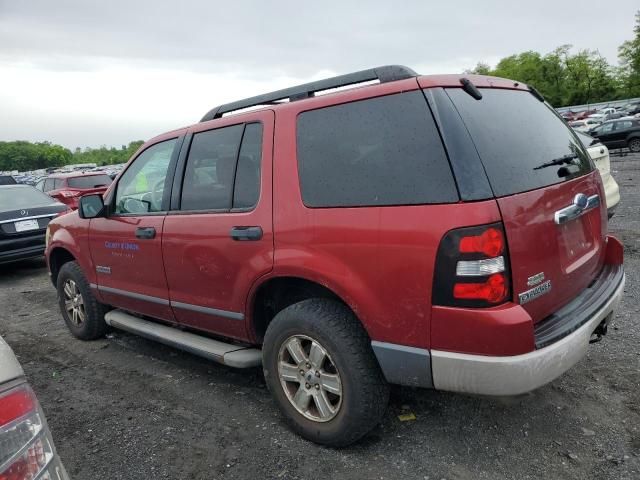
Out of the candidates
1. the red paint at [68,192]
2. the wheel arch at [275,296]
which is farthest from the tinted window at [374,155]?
the red paint at [68,192]

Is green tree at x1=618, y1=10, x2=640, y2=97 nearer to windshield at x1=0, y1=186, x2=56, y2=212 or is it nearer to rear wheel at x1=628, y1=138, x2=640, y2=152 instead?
rear wheel at x1=628, y1=138, x2=640, y2=152

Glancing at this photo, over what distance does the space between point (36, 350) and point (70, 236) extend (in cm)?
111

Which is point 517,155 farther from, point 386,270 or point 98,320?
point 98,320

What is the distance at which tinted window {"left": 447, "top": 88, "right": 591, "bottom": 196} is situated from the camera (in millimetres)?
2318

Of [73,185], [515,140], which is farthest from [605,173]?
[73,185]

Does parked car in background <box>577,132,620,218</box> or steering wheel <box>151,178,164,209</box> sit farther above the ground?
steering wheel <box>151,178,164,209</box>

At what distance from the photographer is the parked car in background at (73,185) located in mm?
11484

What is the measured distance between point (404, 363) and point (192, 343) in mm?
1684

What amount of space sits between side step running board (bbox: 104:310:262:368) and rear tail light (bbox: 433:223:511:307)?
1.45 metres

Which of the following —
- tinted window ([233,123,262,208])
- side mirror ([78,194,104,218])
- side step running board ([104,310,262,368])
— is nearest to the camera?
tinted window ([233,123,262,208])

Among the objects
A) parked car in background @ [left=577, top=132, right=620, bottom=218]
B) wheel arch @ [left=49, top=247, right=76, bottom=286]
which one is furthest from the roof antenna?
parked car in background @ [left=577, top=132, right=620, bottom=218]

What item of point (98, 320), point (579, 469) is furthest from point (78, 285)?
point (579, 469)

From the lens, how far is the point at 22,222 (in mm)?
7949

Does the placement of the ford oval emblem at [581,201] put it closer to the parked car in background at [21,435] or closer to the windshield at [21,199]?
the parked car in background at [21,435]
